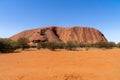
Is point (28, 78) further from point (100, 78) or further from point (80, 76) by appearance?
point (100, 78)

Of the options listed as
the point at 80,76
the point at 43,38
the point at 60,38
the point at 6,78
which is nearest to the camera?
the point at 6,78

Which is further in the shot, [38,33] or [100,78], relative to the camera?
[38,33]

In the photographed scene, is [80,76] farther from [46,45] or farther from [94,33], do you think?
[94,33]

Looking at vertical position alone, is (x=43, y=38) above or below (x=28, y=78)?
above

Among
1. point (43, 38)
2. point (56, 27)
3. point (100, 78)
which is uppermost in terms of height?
point (56, 27)

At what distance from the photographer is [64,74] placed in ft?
42.1

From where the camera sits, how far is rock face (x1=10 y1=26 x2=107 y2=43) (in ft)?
442

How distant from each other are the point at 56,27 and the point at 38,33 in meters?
21.3

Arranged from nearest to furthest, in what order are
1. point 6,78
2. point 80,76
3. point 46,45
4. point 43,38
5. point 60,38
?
point 6,78, point 80,76, point 46,45, point 43,38, point 60,38

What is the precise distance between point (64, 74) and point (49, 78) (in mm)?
1295

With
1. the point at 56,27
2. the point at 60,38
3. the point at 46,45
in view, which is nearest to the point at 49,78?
the point at 46,45

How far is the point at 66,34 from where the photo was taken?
142 metres

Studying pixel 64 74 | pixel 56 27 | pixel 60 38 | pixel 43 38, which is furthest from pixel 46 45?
pixel 56 27

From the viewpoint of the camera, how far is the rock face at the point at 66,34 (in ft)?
442
